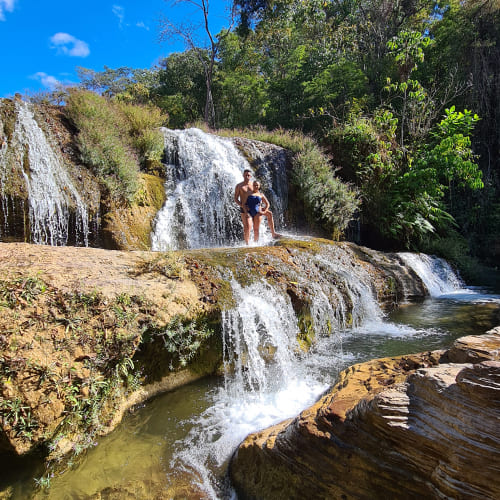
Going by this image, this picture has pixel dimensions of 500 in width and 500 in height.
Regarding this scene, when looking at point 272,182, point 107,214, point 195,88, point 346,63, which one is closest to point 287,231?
point 272,182

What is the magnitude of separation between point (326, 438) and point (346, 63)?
60.5ft

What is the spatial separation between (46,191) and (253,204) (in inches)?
163

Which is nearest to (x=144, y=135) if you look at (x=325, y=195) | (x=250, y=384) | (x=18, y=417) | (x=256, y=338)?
(x=325, y=195)

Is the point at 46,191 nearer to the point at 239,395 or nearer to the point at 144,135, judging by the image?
the point at 144,135

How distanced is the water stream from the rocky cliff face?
0.48 meters

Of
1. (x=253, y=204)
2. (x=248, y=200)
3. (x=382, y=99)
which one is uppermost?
(x=382, y=99)

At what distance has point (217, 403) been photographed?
3346 millimetres

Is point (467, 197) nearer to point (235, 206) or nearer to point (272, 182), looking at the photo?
point (272, 182)

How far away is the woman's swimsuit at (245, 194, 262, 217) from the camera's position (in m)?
7.00

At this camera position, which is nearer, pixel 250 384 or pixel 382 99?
pixel 250 384

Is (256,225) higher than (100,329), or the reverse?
(256,225)

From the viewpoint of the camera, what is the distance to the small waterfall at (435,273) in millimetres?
7797

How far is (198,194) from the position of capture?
27.0 feet

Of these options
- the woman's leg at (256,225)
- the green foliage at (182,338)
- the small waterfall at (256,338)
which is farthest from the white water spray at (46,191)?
the small waterfall at (256,338)
